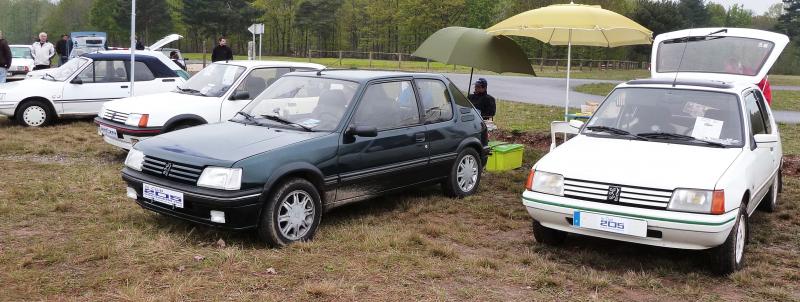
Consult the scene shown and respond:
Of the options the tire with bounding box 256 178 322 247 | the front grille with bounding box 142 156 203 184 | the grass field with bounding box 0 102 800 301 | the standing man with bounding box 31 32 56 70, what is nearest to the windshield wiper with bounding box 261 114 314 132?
the tire with bounding box 256 178 322 247

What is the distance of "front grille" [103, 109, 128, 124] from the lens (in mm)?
8602

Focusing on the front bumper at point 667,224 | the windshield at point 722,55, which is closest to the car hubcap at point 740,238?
the front bumper at point 667,224

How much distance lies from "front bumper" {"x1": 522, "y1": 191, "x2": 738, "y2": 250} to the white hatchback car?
4.86 m

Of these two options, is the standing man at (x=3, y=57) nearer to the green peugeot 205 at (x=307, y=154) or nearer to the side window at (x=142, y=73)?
the side window at (x=142, y=73)

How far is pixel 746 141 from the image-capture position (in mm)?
5441

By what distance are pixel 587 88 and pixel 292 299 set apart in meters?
24.1

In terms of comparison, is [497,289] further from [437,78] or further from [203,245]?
[437,78]

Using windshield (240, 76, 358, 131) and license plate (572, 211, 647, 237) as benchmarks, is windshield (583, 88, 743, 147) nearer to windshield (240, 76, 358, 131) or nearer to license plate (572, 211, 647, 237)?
license plate (572, 211, 647, 237)

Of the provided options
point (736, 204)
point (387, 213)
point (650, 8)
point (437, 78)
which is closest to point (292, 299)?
point (387, 213)

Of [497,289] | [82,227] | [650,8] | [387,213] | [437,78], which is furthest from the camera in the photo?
[650,8]

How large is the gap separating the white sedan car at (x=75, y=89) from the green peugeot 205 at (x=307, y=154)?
661 centimetres

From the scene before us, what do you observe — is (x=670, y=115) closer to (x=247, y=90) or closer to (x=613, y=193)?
(x=613, y=193)

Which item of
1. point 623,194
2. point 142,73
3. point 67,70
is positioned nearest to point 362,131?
point 623,194

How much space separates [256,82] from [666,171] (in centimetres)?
605
